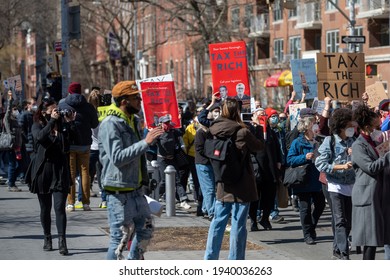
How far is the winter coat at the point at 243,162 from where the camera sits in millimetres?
10273

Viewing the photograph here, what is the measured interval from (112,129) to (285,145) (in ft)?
24.7

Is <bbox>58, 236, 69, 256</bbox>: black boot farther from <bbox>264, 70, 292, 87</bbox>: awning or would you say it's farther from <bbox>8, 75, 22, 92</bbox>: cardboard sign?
<bbox>264, 70, 292, 87</bbox>: awning

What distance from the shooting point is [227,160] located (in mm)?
10250

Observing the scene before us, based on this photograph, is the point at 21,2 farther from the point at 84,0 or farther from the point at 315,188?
the point at 315,188

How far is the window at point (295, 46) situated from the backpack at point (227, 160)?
49223 millimetres

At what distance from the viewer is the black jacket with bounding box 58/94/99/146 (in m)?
15.5

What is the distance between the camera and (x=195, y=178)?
17.0 meters

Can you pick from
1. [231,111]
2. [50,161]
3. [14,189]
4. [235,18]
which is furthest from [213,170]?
[235,18]

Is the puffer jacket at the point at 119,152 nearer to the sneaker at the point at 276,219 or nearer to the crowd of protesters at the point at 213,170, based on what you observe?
the crowd of protesters at the point at 213,170

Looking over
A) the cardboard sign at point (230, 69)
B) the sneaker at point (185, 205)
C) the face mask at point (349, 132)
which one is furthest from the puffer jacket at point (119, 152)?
the sneaker at point (185, 205)

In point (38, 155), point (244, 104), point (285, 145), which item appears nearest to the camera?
point (38, 155)

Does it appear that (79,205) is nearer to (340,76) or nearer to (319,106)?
(319,106)

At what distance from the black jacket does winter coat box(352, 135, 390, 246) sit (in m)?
6.62
